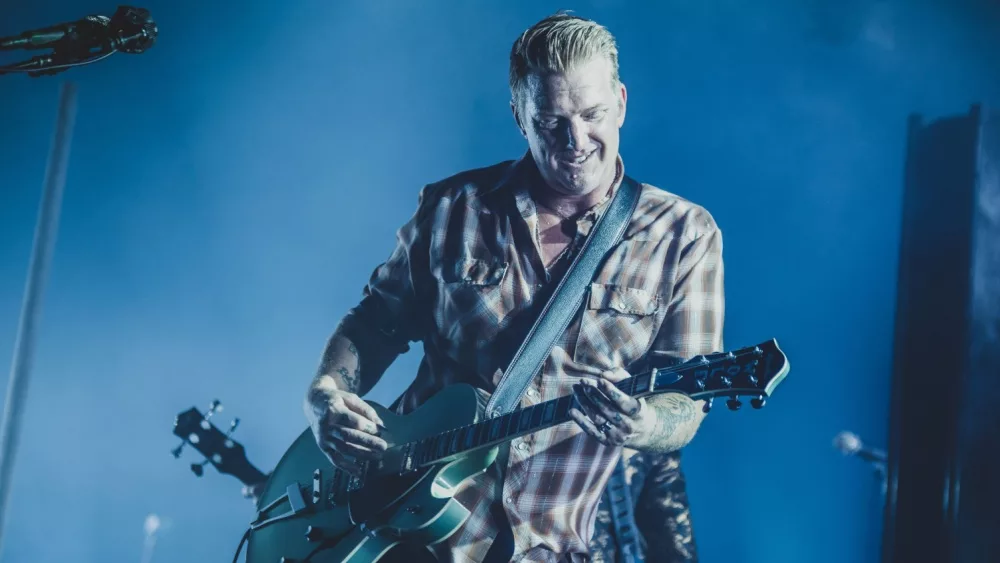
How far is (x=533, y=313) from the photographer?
2.26 meters

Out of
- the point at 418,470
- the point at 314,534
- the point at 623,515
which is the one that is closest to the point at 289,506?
the point at 314,534

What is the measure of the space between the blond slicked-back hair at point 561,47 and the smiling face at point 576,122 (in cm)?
2

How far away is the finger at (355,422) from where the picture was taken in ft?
7.26

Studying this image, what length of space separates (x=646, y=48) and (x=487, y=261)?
1290mm

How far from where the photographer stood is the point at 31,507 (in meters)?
3.67

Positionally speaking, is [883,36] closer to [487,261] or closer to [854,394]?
[854,394]

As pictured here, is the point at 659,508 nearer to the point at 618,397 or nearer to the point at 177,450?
the point at 618,397

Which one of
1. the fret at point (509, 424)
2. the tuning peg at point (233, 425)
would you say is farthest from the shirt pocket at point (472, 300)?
the tuning peg at point (233, 425)

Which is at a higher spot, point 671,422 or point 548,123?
point 548,123

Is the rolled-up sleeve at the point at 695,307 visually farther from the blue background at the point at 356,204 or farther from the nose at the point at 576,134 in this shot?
the blue background at the point at 356,204

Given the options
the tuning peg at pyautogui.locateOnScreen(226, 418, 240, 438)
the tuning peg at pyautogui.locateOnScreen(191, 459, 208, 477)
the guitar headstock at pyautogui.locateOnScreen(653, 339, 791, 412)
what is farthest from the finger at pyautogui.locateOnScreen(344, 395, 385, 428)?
the tuning peg at pyautogui.locateOnScreen(191, 459, 208, 477)

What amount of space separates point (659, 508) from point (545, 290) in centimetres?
91

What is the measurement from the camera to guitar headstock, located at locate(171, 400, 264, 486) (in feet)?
11.3

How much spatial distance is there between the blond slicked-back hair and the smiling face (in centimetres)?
Result: 2
